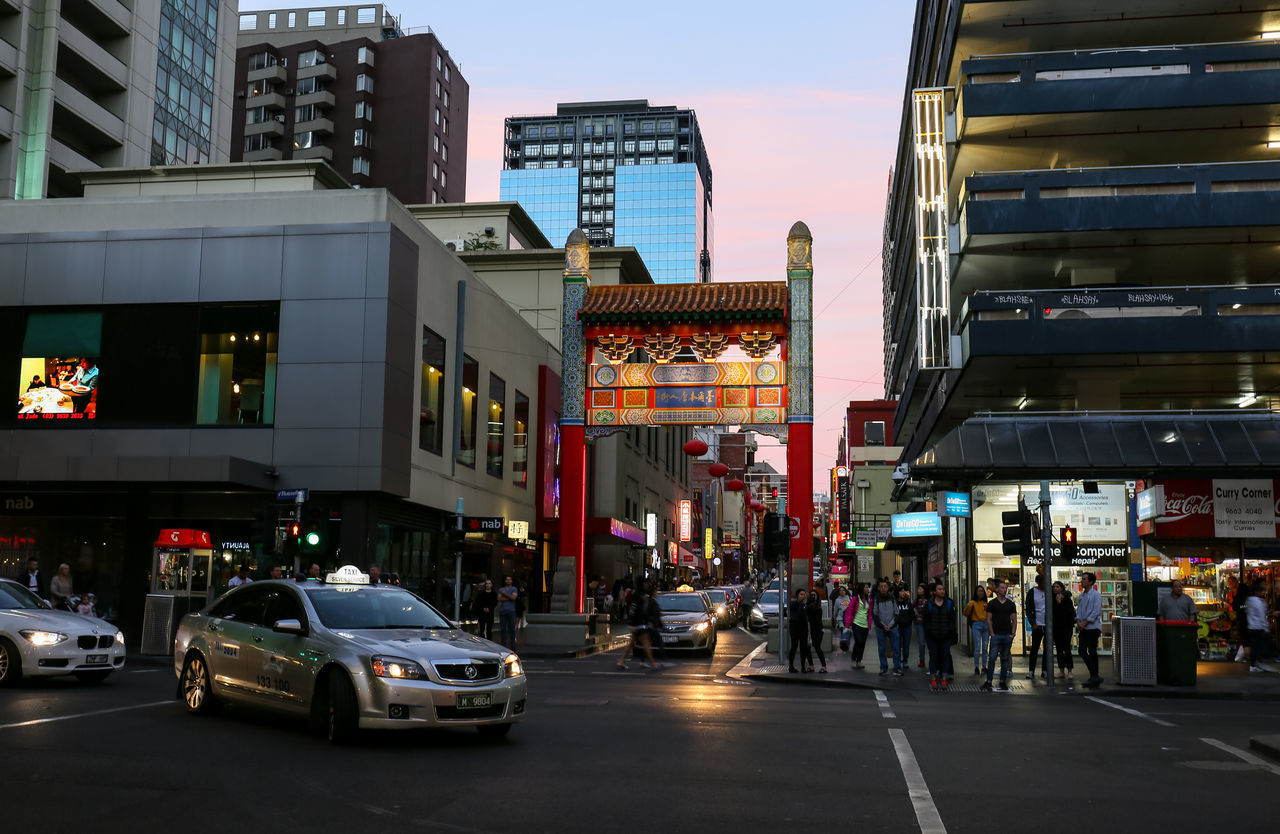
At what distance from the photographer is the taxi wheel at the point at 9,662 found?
15508 mm

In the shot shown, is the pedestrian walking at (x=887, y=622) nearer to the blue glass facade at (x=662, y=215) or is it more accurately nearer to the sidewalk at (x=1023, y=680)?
the sidewalk at (x=1023, y=680)

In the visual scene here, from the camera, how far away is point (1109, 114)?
30750mm

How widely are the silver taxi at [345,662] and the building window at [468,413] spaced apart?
75.1ft

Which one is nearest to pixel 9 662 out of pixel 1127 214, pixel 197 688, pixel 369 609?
pixel 197 688

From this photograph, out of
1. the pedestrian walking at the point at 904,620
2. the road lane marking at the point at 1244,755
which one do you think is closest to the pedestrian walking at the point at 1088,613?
the pedestrian walking at the point at 904,620

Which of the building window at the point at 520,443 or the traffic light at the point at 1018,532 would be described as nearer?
the traffic light at the point at 1018,532

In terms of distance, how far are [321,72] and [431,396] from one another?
234 ft

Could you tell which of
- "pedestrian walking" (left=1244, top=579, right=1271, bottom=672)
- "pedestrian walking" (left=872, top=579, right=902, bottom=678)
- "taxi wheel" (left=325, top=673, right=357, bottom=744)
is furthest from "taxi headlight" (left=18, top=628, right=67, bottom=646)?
"pedestrian walking" (left=1244, top=579, right=1271, bottom=672)

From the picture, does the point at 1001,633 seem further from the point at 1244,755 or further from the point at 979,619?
the point at 1244,755

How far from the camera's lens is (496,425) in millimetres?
40250

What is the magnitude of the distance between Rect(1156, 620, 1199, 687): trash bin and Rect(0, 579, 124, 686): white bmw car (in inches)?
677

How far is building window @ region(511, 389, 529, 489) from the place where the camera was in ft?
140

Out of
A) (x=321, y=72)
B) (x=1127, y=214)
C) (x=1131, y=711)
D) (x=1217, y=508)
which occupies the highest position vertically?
(x=321, y=72)

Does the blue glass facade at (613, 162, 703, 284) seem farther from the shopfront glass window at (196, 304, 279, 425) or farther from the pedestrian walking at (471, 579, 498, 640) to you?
the pedestrian walking at (471, 579, 498, 640)
